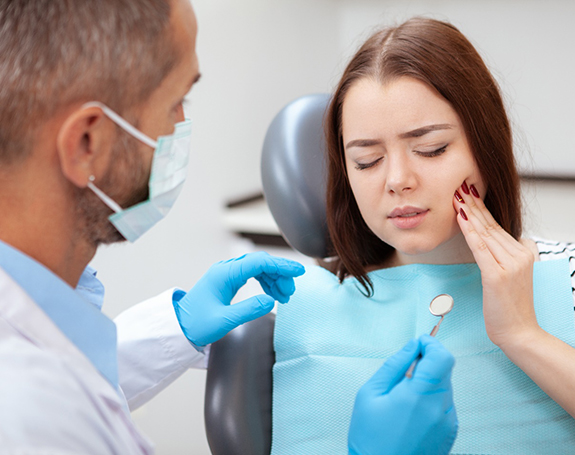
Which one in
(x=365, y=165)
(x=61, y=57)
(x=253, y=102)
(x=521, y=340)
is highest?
(x=61, y=57)

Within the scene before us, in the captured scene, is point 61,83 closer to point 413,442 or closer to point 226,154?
point 413,442

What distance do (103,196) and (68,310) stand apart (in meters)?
0.17

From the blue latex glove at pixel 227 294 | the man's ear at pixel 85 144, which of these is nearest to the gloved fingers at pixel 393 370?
the blue latex glove at pixel 227 294

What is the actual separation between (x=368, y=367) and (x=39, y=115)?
71 cm

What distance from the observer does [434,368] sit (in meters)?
0.83

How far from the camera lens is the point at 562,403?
0.94 m

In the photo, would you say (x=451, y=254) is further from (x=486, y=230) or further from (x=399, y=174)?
(x=399, y=174)

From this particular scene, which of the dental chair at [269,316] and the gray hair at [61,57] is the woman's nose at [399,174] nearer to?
the dental chair at [269,316]

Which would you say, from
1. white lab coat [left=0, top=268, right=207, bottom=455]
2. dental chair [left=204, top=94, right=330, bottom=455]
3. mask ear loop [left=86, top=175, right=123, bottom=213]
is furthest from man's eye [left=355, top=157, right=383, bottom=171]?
white lab coat [left=0, top=268, right=207, bottom=455]

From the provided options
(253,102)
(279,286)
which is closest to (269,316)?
(279,286)

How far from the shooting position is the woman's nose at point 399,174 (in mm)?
1000

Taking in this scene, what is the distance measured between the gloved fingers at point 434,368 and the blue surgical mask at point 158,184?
45 centimetres

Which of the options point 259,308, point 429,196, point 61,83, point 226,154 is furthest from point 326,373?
point 226,154

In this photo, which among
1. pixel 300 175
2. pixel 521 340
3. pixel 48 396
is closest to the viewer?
pixel 48 396
